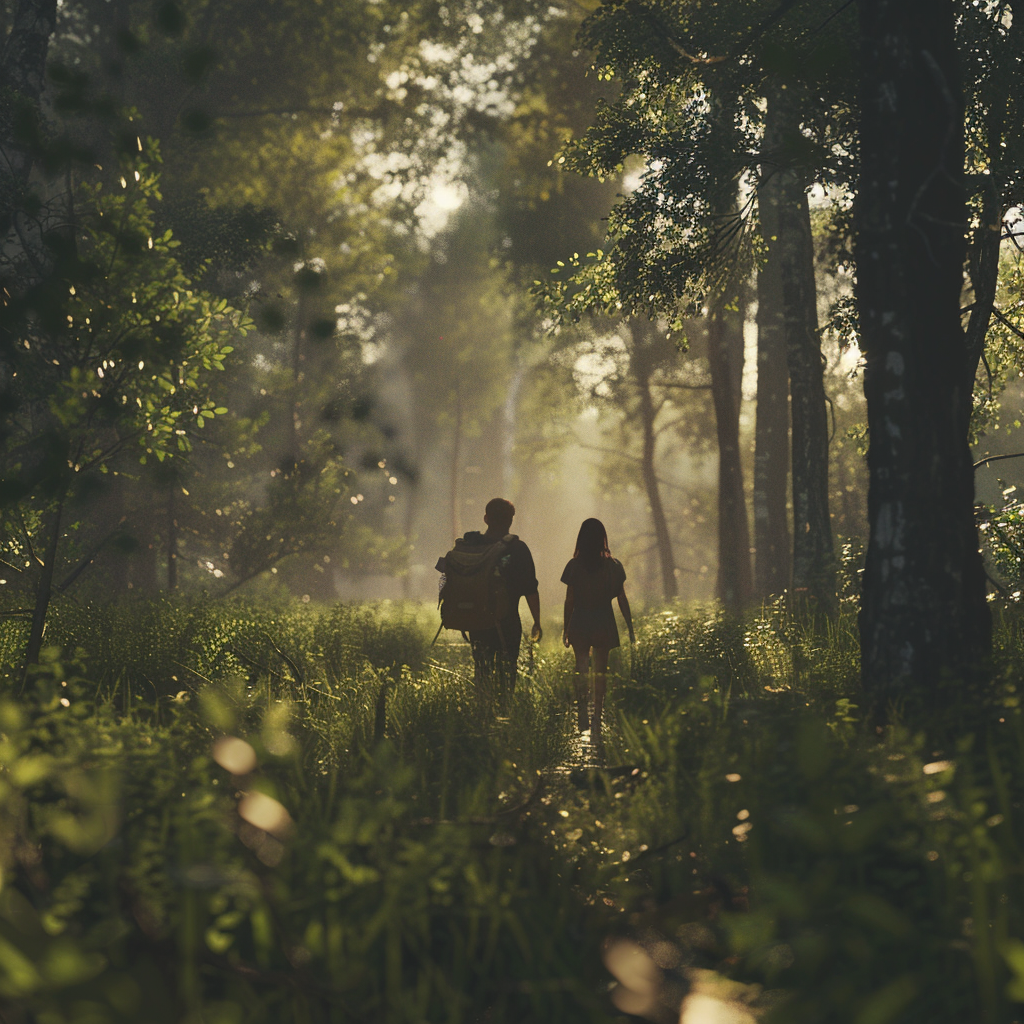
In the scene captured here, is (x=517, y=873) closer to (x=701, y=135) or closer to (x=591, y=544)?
(x=591, y=544)

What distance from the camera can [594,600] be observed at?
801 centimetres

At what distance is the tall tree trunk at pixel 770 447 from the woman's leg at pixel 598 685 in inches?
334

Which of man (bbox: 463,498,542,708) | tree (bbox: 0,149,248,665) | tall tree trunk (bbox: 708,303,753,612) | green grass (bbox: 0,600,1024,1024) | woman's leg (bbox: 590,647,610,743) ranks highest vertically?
tall tree trunk (bbox: 708,303,753,612)

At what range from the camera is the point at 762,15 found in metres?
10.1

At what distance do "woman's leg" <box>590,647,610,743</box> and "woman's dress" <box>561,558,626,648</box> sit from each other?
0.48 ft

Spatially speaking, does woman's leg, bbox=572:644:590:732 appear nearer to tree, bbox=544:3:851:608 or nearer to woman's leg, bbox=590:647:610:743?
woman's leg, bbox=590:647:610:743

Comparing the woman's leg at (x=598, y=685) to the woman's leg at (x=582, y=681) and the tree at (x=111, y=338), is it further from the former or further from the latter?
the tree at (x=111, y=338)

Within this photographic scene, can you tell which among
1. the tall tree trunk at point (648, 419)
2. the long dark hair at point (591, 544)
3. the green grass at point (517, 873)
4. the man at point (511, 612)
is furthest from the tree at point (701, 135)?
the tall tree trunk at point (648, 419)

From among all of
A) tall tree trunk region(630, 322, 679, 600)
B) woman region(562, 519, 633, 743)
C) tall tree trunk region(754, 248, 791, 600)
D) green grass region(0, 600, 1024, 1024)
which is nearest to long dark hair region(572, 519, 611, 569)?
woman region(562, 519, 633, 743)

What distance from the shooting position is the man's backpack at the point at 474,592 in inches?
302

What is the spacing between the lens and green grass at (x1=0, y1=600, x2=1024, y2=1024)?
7.56 feet

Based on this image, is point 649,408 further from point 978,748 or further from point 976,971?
point 976,971

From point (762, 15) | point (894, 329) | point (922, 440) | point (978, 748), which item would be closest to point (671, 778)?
point (978, 748)

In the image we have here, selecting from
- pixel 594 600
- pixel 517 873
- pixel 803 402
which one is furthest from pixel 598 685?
pixel 803 402
